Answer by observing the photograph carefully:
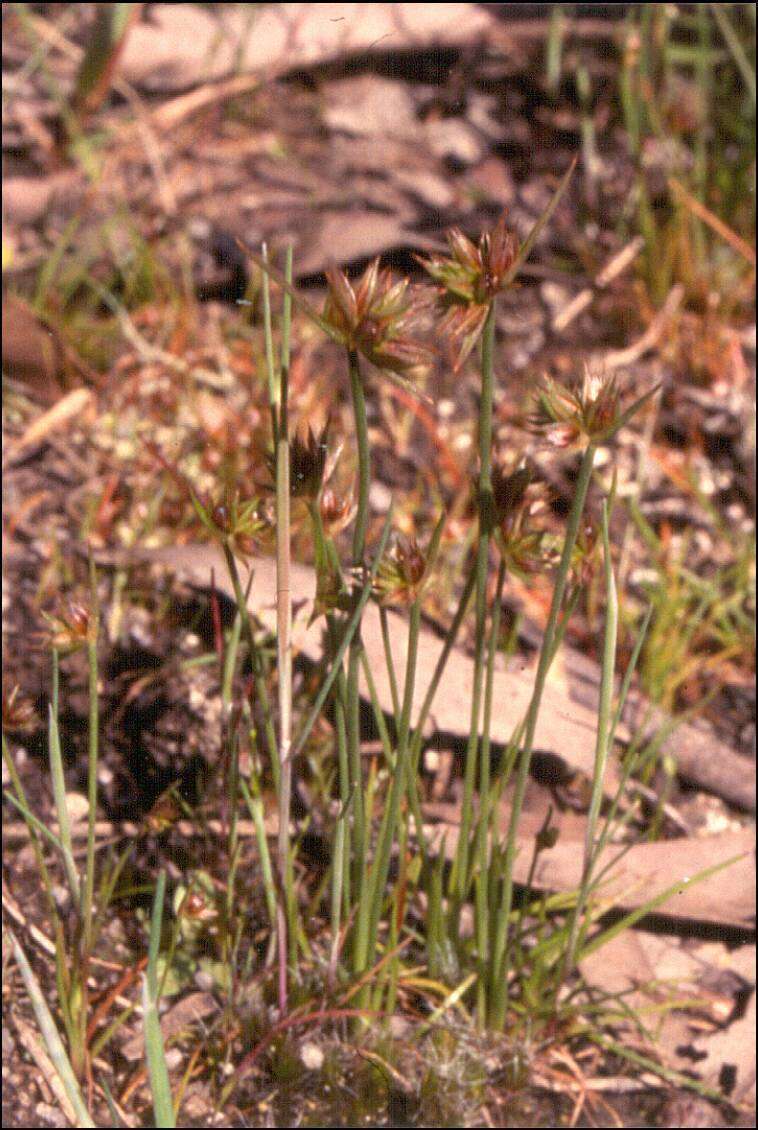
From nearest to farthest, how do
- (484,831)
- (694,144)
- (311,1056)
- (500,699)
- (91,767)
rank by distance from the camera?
(91,767), (484,831), (311,1056), (500,699), (694,144)

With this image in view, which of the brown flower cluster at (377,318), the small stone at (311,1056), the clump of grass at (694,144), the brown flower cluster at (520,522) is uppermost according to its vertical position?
the clump of grass at (694,144)

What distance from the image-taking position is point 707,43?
2502 millimetres

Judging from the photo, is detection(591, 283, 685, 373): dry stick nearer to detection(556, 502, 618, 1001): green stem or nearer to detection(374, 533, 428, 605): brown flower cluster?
detection(556, 502, 618, 1001): green stem

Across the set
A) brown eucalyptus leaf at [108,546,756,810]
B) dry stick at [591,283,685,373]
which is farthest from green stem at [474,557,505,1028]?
dry stick at [591,283,685,373]

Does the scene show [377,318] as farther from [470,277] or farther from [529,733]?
[529,733]

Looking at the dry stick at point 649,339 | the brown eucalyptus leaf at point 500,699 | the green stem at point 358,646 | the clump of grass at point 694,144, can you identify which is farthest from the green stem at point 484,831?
the clump of grass at point 694,144

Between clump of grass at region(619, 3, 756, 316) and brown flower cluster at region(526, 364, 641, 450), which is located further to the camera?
clump of grass at region(619, 3, 756, 316)

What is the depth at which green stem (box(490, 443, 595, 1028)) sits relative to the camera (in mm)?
1104

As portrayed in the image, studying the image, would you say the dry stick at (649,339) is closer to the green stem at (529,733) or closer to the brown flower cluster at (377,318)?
the green stem at (529,733)

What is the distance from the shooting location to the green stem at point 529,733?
110cm

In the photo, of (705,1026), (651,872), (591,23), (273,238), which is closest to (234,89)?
(273,238)

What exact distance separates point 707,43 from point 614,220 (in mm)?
363

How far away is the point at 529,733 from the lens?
125 centimetres

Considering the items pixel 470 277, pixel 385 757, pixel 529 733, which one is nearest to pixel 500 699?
pixel 385 757
